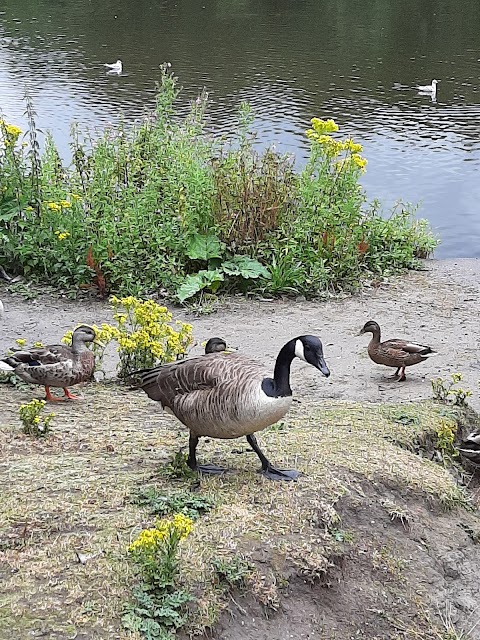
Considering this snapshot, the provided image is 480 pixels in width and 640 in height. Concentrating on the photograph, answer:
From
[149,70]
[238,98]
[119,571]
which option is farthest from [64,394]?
[149,70]

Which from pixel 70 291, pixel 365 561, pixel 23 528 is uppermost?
pixel 23 528

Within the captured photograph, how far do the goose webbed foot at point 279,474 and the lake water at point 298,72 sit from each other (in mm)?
7963

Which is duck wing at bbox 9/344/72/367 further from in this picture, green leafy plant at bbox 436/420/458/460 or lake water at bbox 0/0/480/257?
lake water at bbox 0/0/480/257

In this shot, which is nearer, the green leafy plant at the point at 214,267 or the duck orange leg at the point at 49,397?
the duck orange leg at the point at 49,397

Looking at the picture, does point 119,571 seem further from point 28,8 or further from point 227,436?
point 28,8

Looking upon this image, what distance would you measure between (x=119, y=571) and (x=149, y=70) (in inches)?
756

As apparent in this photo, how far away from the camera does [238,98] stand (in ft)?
60.7

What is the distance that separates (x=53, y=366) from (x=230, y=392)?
7.40 ft

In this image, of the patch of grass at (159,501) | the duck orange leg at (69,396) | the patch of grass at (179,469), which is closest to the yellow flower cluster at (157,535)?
the patch of grass at (159,501)

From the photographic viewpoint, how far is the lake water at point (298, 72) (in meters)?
14.9

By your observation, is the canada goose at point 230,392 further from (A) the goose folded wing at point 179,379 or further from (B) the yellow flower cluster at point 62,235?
(B) the yellow flower cluster at point 62,235

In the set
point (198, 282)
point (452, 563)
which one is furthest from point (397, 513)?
point (198, 282)

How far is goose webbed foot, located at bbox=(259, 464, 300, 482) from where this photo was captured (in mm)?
4645

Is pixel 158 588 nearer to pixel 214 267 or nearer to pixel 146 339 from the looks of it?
pixel 146 339
